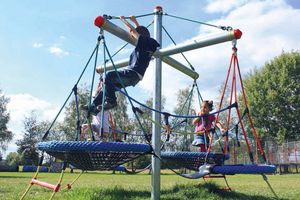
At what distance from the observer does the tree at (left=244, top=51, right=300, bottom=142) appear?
103ft

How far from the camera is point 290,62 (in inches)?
1280

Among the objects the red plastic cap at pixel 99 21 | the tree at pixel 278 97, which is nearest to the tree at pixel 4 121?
the tree at pixel 278 97

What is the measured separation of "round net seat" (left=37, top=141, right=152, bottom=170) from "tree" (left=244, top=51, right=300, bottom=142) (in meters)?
30.1

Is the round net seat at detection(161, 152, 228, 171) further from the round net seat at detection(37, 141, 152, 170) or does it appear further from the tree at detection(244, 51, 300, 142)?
the tree at detection(244, 51, 300, 142)

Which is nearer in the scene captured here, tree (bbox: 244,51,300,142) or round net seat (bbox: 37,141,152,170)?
round net seat (bbox: 37,141,152,170)

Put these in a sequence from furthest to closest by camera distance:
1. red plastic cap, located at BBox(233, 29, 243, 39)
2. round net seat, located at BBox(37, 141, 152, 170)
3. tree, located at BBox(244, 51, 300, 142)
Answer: tree, located at BBox(244, 51, 300, 142)
red plastic cap, located at BBox(233, 29, 243, 39)
round net seat, located at BBox(37, 141, 152, 170)

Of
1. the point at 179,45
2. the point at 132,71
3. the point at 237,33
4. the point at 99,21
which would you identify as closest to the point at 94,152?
the point at 132,71

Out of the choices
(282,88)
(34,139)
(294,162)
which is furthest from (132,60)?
(34,139)

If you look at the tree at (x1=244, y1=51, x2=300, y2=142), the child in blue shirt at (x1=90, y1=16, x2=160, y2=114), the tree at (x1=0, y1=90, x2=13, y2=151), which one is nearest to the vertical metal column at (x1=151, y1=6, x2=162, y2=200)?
the child in blue shirt at (x1=90, y1=16, x2=160, y2=114)

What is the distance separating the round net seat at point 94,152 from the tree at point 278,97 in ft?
98.8

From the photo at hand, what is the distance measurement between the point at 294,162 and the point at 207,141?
1963cm

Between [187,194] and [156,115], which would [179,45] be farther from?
[187,194]

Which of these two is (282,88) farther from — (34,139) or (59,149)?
(34,139)

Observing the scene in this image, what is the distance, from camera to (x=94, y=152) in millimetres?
3828
